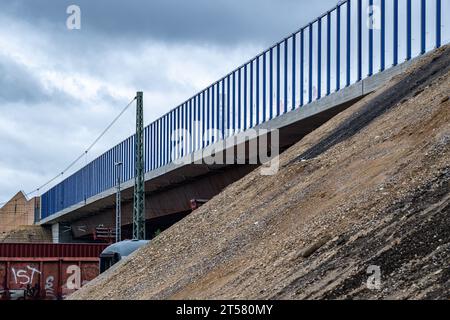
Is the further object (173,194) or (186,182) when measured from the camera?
(173,194)

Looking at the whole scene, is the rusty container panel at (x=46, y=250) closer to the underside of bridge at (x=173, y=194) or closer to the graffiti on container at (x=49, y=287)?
the graffiti on container at (x=49, y=287)

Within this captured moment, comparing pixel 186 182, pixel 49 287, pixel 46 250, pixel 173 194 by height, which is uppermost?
pixel 186 182

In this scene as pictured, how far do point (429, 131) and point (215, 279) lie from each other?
16.1 feet

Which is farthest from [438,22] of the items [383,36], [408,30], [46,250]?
[46,250]

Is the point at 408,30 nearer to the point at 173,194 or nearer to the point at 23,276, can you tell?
the point at 23,276

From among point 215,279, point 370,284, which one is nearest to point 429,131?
point 215,279

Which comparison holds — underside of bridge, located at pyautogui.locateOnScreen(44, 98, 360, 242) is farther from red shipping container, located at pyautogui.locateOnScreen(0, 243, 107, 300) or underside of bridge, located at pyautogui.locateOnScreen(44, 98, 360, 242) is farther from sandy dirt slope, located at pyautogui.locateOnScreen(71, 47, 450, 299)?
red shipping container, located at pyautogui.locateOnScreen(0, 243, 107, 300)

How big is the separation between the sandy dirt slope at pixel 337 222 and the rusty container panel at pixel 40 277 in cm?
1014

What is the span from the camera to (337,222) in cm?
1411

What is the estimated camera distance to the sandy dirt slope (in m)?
11.5

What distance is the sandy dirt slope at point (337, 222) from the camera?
11.5 metres

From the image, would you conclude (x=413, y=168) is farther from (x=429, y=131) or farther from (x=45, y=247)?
(x=45, y=247)

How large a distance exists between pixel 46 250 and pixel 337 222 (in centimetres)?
2494
